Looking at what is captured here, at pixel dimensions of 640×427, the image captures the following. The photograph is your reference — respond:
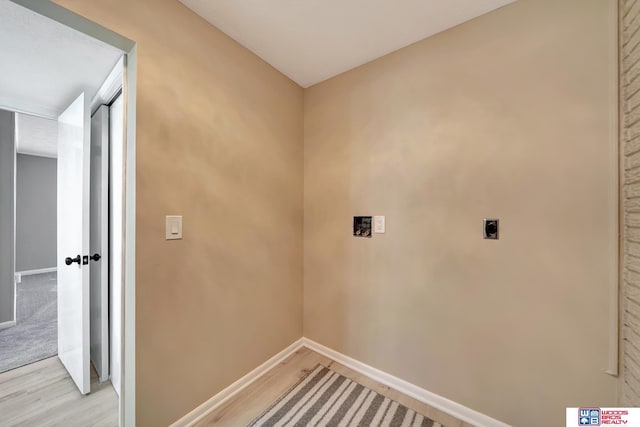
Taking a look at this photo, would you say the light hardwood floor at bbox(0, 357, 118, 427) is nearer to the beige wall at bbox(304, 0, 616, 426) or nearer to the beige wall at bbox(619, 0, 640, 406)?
the beige wall at bbox(304, 0, 616, 426)

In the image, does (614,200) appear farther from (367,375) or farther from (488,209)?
(367,375)

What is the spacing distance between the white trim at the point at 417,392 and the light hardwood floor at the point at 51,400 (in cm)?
154

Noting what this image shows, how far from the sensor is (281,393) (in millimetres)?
1624

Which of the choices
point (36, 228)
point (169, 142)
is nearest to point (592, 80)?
point (169, 142)

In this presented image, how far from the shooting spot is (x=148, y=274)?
121cm

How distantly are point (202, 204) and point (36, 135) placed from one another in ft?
13.6

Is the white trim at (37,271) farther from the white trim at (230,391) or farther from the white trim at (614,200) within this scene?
the white trim at (614,200)

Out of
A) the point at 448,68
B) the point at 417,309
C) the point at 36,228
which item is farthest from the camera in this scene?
the point at 36,228

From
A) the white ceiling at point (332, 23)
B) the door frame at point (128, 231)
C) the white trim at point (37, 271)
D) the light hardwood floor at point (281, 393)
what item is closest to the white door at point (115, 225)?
the door frame at point (128, 231)

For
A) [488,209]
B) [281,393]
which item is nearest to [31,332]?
[281,393]

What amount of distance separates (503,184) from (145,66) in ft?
6.67

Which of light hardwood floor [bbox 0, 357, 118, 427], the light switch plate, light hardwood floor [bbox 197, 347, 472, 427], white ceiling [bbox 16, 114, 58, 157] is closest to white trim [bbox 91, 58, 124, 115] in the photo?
the light switch plate

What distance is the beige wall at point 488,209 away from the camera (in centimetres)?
113

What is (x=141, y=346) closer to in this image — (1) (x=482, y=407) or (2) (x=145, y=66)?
(2) (x=145, y=66)
